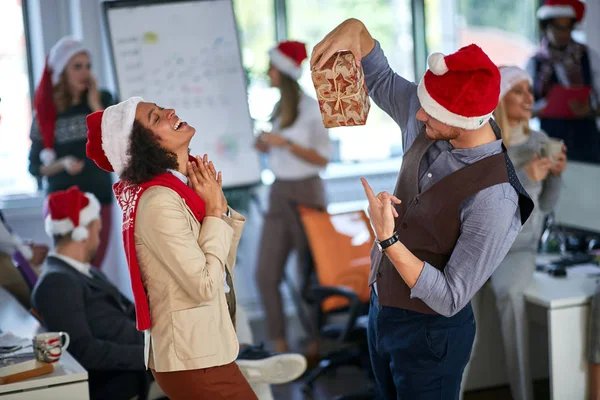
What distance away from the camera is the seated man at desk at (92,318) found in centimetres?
303

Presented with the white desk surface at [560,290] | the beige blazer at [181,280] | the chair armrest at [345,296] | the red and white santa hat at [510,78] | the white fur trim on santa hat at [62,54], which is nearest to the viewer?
the beige blazer at [181,280]

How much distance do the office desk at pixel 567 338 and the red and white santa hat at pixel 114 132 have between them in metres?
1.87

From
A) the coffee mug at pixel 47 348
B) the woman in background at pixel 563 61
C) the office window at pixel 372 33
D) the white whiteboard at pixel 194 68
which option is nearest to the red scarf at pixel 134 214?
the coffee mug at pixel 47 348

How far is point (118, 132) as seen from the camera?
221 centimetres

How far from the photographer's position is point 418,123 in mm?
2436

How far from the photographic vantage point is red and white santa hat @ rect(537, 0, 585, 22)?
17.0ft

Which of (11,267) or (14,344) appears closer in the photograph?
(14,344)

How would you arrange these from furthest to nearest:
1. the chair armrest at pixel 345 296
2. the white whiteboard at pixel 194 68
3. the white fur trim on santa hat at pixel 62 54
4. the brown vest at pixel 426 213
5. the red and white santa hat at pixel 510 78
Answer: the white fur trim on santa hat at pixel 62 54
the white whiteboard at pixel 194 68
the chair armrest at pixel 345 296
the red and white santa hat at pixel 510 78
the brown vest at pixel 426 213

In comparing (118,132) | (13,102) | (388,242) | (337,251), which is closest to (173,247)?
(118,132)

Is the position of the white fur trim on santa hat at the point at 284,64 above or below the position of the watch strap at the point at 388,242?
above

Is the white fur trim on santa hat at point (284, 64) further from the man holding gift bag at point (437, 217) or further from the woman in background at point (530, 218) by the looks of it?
the man holding gift bag at point (437, 217)

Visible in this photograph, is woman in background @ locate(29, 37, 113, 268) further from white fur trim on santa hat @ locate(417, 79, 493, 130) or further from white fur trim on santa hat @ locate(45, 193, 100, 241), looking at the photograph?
white fur trim on santa hat @ locate(417, 79, 493, 130)

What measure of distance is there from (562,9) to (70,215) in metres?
3.33

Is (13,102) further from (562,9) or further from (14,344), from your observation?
(562,9)
